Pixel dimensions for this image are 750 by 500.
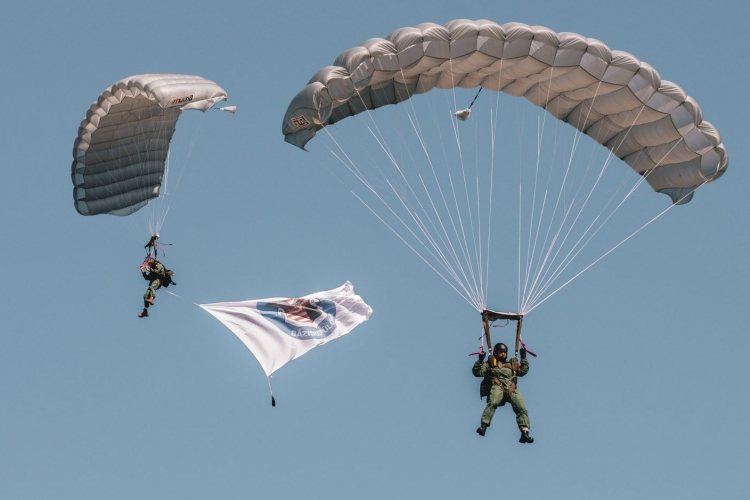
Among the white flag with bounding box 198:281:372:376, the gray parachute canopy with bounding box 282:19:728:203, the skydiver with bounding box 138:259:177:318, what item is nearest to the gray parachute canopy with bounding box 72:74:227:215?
the skydiver with bounding box 138:259:177:318

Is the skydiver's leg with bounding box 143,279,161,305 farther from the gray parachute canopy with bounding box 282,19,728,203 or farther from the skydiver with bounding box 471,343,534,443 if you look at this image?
the skydiver with bounding box 471,343,534,443

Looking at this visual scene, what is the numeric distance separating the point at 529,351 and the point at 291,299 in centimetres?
482

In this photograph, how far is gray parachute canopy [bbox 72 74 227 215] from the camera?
28344 millimetres

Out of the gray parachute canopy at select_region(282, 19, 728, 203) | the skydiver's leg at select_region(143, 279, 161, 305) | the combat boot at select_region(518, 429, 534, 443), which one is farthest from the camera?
the skydiver's leg at select_region(143, 279, 161, 305)

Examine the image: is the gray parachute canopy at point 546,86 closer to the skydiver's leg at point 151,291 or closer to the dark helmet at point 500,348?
the dark helmet at point 500,348

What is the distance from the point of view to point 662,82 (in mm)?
26078

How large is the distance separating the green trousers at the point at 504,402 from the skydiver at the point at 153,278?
299 inches

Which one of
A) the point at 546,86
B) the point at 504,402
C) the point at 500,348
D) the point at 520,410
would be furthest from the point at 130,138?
the point at 520,410

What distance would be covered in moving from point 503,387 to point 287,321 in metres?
4.62

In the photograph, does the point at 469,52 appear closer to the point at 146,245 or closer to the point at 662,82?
the point at 662,82

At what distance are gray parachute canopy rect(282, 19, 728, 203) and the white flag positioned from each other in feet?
9.83

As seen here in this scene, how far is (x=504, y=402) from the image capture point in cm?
2459

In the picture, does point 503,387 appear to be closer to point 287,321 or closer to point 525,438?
point 525,438

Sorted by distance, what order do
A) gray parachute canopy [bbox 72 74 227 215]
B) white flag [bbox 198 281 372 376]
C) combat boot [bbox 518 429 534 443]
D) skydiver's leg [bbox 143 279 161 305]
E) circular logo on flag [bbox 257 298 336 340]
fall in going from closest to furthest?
combat boot [bbox 518 429 534 443], white flag [bbox 198 281 372 376], circular logo on flag [bbox 257 298 336 340], gray parachute canopy [bbox 72 74 227 215], skydiver's leg [bbox 143 279 161 305]
